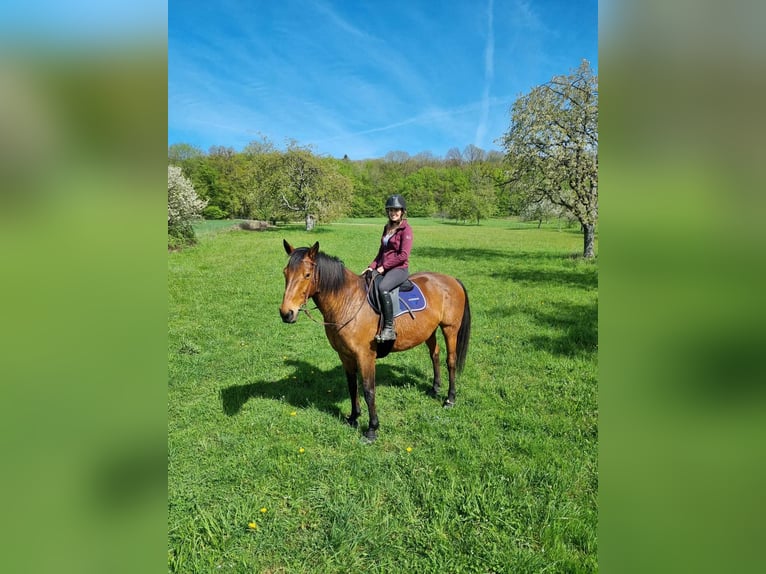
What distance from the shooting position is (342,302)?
4.63 meters

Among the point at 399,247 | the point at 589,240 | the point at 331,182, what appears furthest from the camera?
the point at 331,182

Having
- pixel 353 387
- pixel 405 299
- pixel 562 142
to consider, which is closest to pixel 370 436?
pixel 353 387

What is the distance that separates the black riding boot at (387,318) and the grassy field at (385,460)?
1285mm

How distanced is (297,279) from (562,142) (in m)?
17.4

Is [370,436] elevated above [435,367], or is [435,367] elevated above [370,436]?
[435,367]

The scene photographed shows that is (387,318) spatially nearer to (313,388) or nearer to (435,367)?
(435,367)

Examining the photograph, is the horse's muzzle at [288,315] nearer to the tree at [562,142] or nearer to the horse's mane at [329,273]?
the horse's mane at [329,273]

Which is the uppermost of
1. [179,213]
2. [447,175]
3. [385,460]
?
[447,175]

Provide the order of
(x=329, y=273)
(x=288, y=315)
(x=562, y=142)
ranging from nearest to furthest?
(x=288, y=315) < (x=329, y=273) < (x=562, y=142)

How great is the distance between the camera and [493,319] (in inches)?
386

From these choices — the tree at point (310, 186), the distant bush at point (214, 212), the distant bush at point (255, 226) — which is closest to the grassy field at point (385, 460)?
the tree at point (310, 186)

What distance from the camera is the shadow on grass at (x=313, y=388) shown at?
5625 mm

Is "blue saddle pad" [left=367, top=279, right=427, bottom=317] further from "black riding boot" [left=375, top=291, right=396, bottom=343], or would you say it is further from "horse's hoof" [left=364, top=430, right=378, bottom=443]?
"horse's hoof" [left=364, top=430, right=378, bottom=443]
